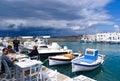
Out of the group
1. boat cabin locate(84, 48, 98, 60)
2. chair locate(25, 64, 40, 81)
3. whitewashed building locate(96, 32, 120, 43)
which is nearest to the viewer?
chair locate(25, 64, 40, 81)

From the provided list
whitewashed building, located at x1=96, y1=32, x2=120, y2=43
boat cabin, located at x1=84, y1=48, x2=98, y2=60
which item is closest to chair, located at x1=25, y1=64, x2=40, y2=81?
boat cabin, located at x1=84, y1=48, x2=98, y2=60

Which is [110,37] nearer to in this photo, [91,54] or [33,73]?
[91,54]

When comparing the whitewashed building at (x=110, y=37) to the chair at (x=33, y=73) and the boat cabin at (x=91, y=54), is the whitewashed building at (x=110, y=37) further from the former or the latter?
the chair at (x=33, y=73)

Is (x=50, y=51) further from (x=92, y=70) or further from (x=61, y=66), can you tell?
(x=92, y=70)

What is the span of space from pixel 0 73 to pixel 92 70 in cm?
1077

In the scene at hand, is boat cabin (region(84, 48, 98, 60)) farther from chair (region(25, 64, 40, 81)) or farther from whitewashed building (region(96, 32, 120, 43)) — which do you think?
whitewashed building (region(96, 32, 120, 43))

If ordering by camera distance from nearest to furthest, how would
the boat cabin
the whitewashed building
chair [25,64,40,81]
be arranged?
Result: chair [25,64,40,81], the boat cabin, the whitewashed building

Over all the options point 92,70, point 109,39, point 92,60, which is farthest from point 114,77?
point 109,39

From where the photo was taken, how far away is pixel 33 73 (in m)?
6.87

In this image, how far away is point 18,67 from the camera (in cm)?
671

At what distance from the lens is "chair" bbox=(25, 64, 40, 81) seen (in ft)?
21.9

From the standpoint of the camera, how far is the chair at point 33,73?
6676mm

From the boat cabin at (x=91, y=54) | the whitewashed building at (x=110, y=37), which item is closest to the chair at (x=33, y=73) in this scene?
the boat cabin at (x=91, y=54)

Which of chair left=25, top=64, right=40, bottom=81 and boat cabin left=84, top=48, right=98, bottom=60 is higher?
chair left=25, top=64, right=40, bottom=81
